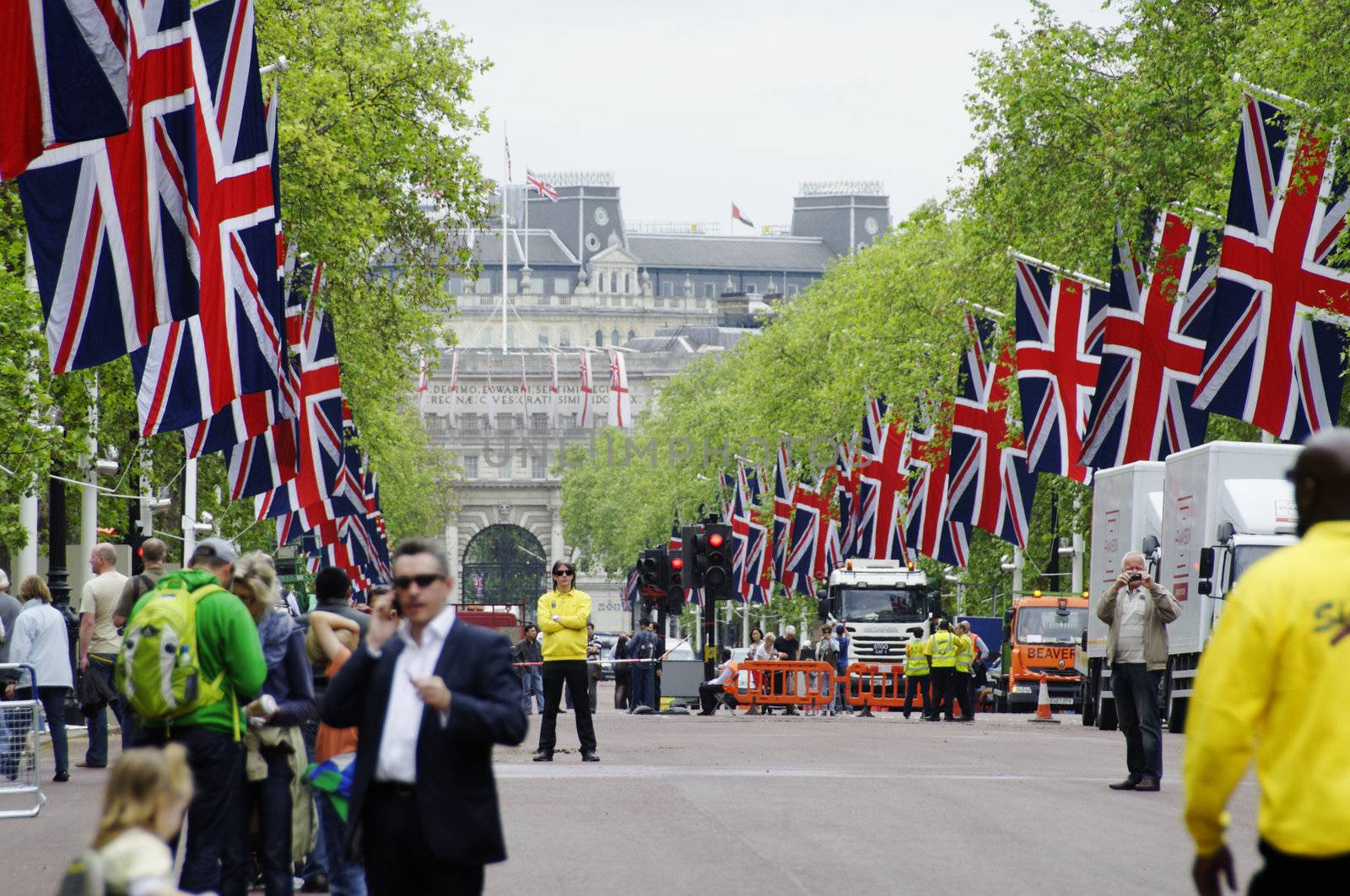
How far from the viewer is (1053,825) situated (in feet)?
47.4

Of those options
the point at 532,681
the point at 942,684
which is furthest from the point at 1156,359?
the point at 532,681

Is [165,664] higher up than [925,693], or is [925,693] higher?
[165,664]

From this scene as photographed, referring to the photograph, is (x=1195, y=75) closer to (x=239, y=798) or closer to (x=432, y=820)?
(x=239, y=798)

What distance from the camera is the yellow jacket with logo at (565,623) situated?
2050 cm

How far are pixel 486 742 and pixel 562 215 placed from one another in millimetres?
187936

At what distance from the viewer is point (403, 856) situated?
728 cm

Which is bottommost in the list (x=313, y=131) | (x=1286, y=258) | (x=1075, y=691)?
(x=1075, y=691)

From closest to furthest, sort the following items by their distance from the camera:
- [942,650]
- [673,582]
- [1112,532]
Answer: [1112,532], [942,650], [673,582]

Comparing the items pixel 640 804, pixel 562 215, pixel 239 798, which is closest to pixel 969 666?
pixel 640 804

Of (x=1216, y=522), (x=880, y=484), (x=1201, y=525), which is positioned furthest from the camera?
(x=880, y=484)

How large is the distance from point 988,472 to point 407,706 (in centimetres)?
3324

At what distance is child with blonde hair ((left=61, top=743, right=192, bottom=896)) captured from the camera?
17.8 feet

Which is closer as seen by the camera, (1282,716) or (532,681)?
(1282,716)

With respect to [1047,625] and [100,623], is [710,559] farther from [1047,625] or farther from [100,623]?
[100,623]
